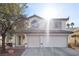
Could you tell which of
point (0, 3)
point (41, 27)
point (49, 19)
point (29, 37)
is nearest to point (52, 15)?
point (49, 19)

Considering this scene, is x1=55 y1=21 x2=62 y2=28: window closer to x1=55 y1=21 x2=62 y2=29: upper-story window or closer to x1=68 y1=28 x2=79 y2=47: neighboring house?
x1=55 y1=21 x2=62 y2=29: upper-story window

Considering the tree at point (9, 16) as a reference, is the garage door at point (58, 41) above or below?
below

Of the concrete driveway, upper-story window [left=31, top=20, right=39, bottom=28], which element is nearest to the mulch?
the concrete driveway

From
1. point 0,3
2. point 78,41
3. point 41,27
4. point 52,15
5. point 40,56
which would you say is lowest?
point 40,56

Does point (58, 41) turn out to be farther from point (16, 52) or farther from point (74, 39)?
point (16, 52)

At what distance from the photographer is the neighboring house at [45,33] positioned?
52.2 inches

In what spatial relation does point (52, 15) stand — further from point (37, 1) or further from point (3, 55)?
point (3, 55)

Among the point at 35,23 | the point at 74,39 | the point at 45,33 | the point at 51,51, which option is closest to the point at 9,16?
the point at 35,23

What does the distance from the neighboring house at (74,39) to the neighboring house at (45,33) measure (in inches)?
1.5

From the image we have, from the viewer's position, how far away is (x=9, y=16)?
1.37 meters

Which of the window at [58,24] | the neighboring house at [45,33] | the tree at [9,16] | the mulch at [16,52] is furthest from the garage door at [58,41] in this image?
the tree at [9,16]

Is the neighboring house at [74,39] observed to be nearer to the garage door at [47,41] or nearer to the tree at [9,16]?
the garage door at [47,41]

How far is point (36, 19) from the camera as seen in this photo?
1.35m

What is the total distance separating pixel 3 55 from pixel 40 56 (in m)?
0.35
